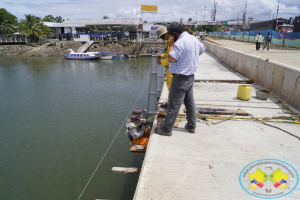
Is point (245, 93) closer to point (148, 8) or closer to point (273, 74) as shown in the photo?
point (273, 74)

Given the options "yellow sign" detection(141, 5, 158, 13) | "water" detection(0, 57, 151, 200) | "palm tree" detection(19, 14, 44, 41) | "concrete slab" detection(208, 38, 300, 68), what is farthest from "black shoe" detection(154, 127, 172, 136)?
"yellow sign" detection(141, 5, 158, 13)

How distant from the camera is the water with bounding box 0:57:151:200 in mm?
6906

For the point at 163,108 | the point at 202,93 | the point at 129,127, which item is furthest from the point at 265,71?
the point at 129,127

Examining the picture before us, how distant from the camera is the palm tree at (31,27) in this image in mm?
53469

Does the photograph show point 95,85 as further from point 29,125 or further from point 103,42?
point 103,42

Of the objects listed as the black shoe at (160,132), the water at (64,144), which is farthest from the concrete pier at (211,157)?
the water at (64,144)

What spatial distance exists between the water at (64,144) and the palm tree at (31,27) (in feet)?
139

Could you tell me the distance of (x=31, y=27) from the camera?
5362 centimetres

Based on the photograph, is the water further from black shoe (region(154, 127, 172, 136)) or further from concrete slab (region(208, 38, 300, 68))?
concrete slab (region(208, 38, 300, 68))

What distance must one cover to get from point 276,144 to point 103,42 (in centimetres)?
5328

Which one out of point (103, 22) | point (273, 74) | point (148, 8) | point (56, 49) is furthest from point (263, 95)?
point (148, 8)

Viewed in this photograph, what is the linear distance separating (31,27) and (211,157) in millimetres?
61503

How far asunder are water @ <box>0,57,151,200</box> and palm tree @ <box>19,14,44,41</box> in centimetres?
4233

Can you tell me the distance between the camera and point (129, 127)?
4652 millimetres
